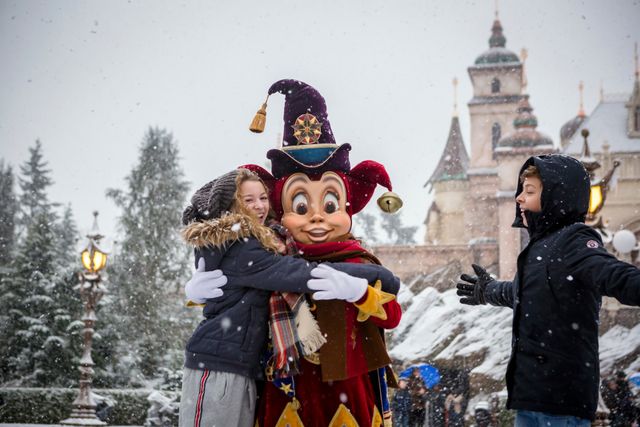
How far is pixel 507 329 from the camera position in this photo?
2395 cm

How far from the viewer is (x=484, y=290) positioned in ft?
14.9

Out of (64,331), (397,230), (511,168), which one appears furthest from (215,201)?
(397,230)

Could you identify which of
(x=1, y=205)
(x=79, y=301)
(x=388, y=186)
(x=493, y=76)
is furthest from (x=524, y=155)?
(x=388, y=186)

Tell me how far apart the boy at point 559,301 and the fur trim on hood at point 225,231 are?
146 centimetres

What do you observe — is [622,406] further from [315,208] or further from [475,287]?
[315,208]

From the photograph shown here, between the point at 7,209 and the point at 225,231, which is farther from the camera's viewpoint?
the point at 7,209

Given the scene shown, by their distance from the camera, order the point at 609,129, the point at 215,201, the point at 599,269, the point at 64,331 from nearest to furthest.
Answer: the point at 599,269, the point at 215,201, the point at 64,331, the point at 609,129

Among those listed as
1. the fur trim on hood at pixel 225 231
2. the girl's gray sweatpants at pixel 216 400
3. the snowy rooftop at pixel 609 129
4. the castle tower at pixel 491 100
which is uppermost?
the castle tower at pixel 491 100

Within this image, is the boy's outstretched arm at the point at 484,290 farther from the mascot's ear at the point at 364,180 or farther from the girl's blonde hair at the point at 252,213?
the girl's blonde hair at the point at 252,213

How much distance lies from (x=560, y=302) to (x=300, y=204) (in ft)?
5.86

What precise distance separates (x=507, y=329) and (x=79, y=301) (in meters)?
13.8

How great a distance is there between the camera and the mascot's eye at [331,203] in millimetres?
4805

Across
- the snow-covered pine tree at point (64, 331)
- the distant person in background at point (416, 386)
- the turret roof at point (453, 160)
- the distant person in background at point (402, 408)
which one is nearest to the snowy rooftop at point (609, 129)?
the turret roof at point (453, 160)

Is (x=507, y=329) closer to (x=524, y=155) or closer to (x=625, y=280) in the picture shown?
(x=524, y=155)
